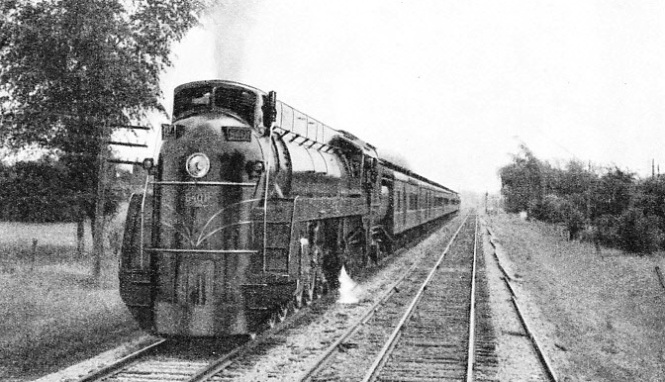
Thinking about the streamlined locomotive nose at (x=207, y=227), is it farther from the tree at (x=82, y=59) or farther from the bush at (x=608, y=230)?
the bush at (x=608, y=230)

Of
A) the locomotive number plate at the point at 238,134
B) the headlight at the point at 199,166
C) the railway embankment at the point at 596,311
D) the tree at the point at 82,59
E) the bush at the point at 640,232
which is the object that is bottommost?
the railway embankment at the point at 596,311

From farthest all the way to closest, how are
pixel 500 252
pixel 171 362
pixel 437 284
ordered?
pixel 500 252 → pixel 437 284 → pixel 171 362

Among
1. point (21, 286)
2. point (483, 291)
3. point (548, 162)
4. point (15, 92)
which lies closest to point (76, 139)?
point (15, 92)

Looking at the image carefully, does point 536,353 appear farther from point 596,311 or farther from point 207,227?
point 207,227

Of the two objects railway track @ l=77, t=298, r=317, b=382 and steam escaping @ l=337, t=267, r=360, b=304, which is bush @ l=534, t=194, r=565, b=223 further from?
railway track @ l=77, t=298, r=317, b=382

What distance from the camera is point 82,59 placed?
13148 mm

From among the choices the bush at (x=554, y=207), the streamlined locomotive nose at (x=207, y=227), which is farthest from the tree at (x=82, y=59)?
the bush at (x=554, y=207)

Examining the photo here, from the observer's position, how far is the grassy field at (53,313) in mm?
7652

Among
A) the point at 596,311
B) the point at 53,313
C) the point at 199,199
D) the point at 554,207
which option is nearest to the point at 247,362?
the point at 199,199

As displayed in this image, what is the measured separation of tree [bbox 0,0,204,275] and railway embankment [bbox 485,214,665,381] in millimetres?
9890

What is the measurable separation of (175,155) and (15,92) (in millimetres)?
7698

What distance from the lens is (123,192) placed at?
58.0 feet

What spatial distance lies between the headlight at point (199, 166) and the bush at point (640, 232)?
19.1 metres

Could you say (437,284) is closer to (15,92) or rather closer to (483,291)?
(483,291)
